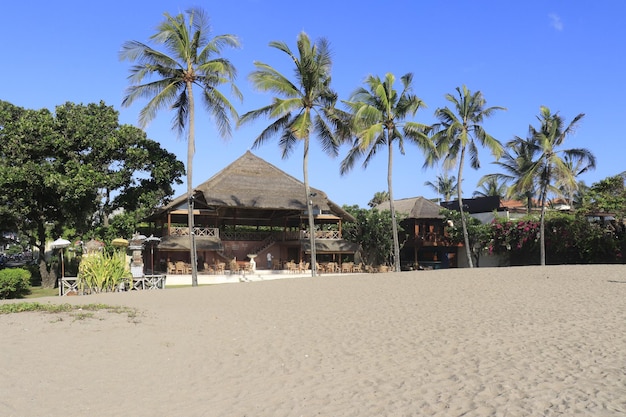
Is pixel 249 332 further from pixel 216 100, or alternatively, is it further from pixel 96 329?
pixel 216 100

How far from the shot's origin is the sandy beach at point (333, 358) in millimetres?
5043

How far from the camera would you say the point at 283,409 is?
16.4 ft

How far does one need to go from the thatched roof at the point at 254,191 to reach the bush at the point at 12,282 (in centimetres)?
870

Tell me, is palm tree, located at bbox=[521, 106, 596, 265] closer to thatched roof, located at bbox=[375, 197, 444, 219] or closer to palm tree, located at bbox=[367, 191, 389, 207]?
thatched roof, located at bbox=[375, 197, 444, 219]

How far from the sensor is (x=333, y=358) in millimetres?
7012

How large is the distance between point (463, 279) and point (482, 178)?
17.9 meters

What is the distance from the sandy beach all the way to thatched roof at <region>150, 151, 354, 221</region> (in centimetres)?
1600

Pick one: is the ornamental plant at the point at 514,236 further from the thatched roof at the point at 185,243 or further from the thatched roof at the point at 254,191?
the thatched roof at the point at 185,243

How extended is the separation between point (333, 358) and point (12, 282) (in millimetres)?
17101

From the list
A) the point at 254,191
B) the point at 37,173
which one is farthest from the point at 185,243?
the point at 37,173

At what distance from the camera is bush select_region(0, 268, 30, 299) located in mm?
19250

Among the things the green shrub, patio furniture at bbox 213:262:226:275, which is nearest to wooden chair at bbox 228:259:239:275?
patio furniture at bbox 213:262:226:275

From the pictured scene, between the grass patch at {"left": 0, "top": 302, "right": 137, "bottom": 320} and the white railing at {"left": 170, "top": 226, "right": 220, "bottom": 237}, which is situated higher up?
the white railing at {"left": 170, "top": 226, "right": 220, "bottom": 237}

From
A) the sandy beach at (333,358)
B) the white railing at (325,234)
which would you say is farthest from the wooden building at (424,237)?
the sandy beach at (333,358)
